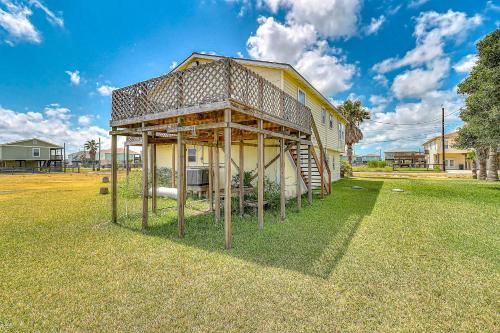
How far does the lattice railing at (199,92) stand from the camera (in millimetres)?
5359

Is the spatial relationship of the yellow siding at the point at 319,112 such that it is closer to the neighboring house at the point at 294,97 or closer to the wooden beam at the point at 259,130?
the neighboring house at the point at 294,97

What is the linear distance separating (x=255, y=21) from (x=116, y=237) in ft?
44.5

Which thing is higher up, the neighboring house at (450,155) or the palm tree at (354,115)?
the palm tree at (354,115)

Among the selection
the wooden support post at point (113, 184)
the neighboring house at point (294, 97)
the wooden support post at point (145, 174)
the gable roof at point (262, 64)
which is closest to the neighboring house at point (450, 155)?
the neighboring house at point (294, 97)

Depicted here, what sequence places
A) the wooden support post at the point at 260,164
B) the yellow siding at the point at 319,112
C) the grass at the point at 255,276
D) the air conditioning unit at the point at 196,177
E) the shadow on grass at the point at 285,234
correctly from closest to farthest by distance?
1. the grass at the point at 255,276
2. the shadow on grass at the point at 285,234
3. the wooden support post at the point at 260,164
4. the air conditioning unit at the point at 196,177
5. the yellow siding at the point at 319,112

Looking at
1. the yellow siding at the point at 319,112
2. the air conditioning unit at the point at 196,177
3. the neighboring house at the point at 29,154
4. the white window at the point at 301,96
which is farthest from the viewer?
the neighboring house at the point at 29,154

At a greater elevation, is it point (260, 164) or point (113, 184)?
point (260, 164)

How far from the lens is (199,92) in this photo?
574 centimetres

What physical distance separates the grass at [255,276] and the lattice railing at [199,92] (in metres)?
3.35

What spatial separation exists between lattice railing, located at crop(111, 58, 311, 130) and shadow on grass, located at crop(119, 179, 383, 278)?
10.7 feet

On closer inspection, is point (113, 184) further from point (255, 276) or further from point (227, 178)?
point (255, 276)

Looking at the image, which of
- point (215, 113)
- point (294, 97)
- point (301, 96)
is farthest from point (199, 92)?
point (301, 96)

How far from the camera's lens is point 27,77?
2562 cm

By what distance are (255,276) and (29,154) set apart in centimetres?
5736
